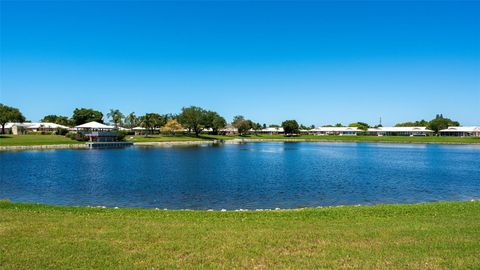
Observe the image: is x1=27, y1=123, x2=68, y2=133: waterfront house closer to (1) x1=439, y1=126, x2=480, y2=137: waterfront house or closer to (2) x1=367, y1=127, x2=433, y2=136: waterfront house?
(2) x1=367, y1=127, x2=433, y2=136: waterfront house

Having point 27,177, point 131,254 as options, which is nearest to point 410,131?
point 27,177

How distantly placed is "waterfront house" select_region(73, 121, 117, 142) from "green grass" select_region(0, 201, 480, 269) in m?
91.6

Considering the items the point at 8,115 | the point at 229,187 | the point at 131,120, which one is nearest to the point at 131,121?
the point at 131,120

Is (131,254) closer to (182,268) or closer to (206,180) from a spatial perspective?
(182,268)

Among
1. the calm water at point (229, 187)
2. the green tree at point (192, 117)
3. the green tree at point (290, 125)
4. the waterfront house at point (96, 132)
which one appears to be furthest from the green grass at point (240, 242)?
the green tree at point (290, 125)

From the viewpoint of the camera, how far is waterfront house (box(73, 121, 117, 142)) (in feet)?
328

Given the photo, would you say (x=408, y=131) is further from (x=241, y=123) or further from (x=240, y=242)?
(x=240, y=242)

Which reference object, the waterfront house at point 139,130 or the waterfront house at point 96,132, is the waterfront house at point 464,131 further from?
the waterfront house at point 96,132

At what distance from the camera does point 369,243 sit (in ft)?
32.3

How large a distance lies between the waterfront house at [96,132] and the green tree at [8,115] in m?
23.7

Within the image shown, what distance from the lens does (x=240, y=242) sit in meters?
9.97

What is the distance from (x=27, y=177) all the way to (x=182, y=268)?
3458 centimetres

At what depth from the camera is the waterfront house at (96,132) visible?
9995 cm

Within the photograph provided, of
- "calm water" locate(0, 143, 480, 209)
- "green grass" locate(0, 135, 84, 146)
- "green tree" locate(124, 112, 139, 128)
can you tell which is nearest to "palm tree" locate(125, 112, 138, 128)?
"green tree" locate(124, 112, 139, 128)
